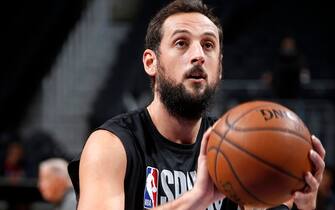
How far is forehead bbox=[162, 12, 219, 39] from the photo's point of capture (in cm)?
317

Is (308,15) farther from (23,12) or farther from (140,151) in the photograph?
(140,151)

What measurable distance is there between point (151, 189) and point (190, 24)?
30.7 inches

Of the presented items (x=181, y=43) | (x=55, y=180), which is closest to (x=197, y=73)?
(x=181, y=43)

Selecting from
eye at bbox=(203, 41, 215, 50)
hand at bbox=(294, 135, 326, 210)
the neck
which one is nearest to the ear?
the neck

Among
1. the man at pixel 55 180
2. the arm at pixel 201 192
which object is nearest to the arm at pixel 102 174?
the arm at pixel 201 192

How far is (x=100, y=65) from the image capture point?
12.1 metres

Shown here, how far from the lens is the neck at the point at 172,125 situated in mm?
3318

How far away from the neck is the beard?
0.03m

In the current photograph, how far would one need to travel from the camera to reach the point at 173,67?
316cm

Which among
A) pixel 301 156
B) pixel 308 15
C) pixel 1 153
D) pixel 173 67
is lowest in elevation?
pixel 1 153

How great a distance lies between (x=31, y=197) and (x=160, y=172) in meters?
5.38

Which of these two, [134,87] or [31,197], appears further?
[134,87]

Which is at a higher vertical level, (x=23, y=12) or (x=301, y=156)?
(x=301, y=156)

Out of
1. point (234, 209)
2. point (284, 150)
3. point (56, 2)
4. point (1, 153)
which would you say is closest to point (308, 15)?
point (56, 2)
